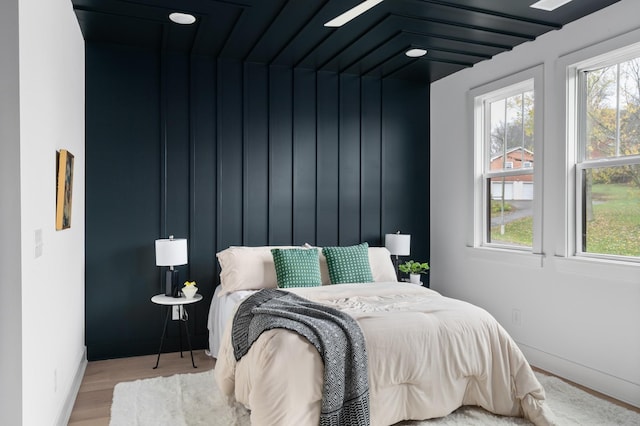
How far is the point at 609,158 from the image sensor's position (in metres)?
3.51

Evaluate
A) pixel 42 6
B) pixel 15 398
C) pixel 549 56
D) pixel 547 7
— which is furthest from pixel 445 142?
pixel 15 398

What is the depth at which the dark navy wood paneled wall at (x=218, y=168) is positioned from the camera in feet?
13.8

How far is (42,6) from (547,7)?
126 inches

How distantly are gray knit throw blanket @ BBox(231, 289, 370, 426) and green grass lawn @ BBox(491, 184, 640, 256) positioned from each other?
7.03 feet

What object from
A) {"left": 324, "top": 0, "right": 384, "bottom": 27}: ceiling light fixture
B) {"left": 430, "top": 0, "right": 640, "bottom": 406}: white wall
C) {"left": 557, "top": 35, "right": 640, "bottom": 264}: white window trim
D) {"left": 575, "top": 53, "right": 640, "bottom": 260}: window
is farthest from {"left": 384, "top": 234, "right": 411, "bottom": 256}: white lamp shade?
{"left": 324, "top": 0, "right": 384, "bottom": 27}: ceiling light fixture

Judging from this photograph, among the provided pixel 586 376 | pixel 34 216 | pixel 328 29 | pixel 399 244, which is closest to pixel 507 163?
pixel 399 244

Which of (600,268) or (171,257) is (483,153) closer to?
(600,268)

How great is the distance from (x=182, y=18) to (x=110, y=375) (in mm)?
2857

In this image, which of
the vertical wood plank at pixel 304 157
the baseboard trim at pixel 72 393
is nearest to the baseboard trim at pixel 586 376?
the vertical wood plank at pixel 304 157

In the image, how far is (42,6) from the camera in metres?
2.37

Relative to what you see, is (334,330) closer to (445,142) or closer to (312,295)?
(312,295)

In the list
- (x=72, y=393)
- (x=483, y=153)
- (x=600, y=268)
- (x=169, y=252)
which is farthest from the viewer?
(x=483, y=153)

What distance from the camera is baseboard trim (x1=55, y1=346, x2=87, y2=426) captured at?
2844mm

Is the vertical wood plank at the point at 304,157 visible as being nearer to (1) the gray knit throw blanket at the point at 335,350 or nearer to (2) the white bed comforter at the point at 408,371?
(2) the white bed comforter at the point at 408,371
